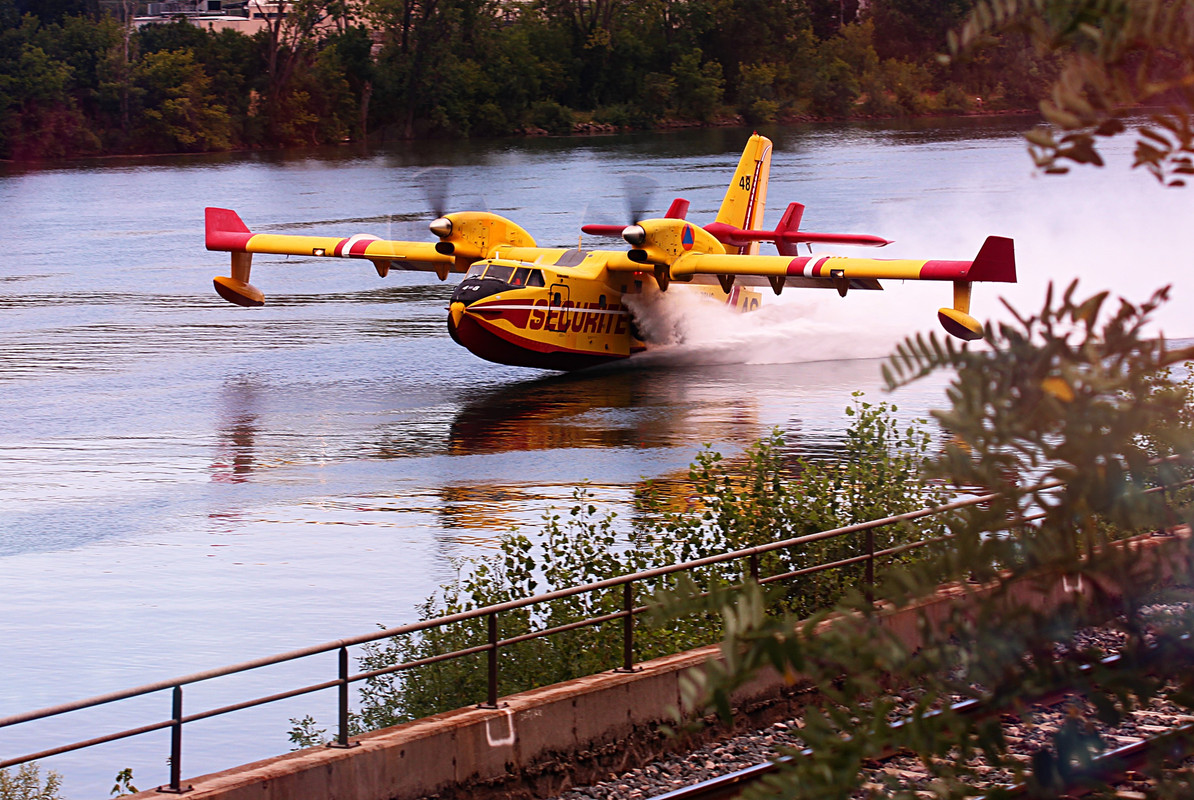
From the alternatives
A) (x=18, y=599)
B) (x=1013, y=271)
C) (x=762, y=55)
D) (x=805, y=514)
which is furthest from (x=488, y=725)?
(x=762, y=55)

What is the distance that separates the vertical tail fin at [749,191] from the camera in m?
36.5

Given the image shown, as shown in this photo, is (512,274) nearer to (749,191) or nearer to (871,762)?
(749,191)

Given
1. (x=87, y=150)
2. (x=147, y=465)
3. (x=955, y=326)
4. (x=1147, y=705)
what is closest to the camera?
(x=1147, y=705)

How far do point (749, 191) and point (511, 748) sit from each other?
28997mm

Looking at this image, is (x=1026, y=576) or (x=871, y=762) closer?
(x=1026, y=576)

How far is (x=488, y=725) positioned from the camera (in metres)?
9.43

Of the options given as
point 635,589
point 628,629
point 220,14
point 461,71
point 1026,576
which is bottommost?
point 635,589

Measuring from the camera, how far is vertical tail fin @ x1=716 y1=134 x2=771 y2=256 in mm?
36500

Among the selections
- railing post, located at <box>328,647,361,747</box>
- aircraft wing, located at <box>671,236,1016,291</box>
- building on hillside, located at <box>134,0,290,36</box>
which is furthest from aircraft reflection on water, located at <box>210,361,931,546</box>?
building on hillside, located at <box>134,0,290,36</box>

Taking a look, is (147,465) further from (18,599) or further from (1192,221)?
(1192,221)

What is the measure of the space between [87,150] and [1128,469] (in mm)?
104875

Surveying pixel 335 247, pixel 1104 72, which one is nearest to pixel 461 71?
pixel 335 247

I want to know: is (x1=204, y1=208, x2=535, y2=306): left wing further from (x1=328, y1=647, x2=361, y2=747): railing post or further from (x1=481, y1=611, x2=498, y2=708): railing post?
(x1=328, y1=647, x2=361, y2=747): railing post

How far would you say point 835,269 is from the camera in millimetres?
29391
